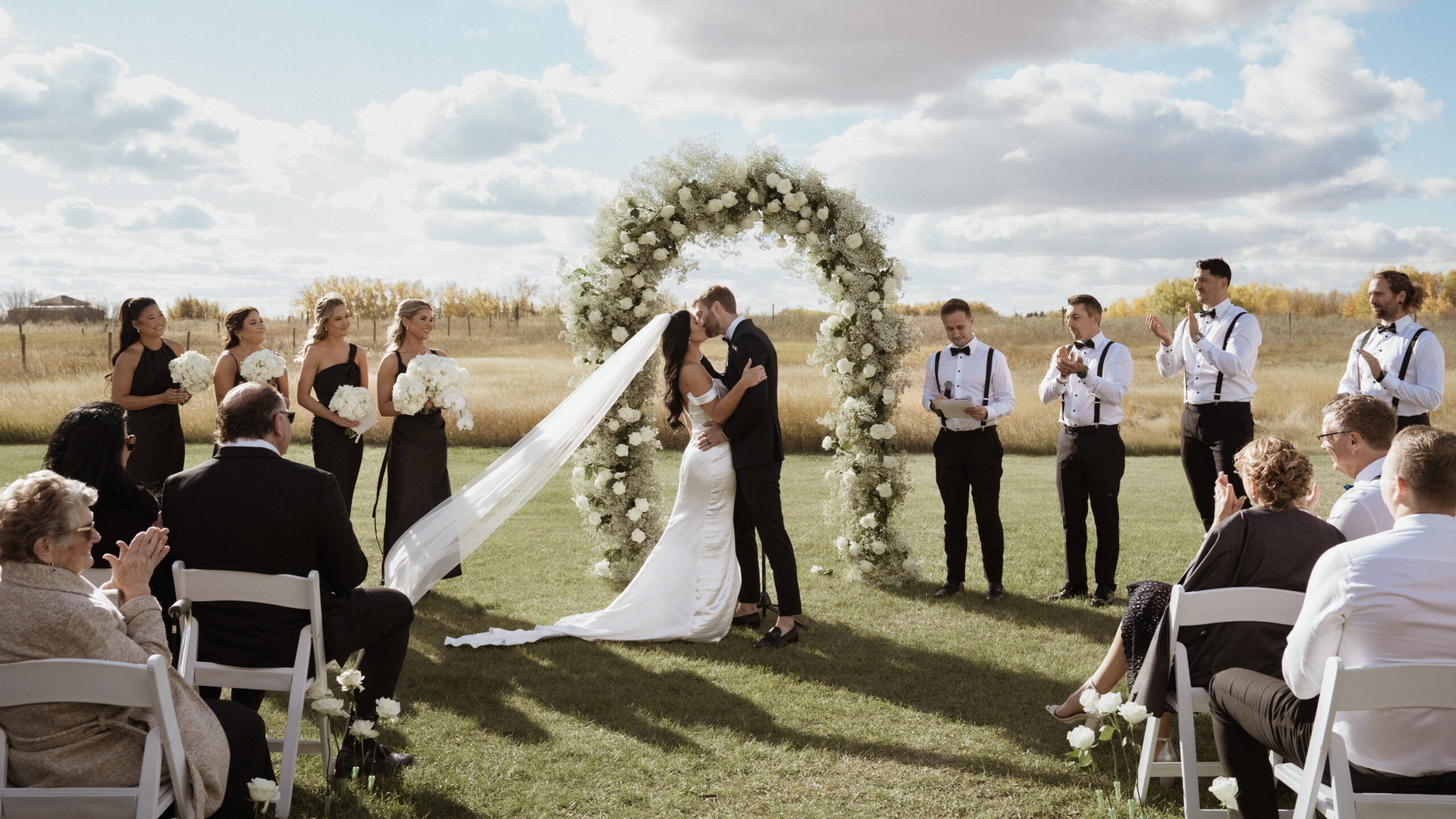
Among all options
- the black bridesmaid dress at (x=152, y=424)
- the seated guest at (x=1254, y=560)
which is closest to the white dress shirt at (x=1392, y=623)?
the seated guest at (x=1254, y=560)

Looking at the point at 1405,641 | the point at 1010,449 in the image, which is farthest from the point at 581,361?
the point at 1010,449

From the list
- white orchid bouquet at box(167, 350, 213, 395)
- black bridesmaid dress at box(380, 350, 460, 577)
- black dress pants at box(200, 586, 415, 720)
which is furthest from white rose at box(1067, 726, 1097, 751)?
white orchid bouquet at box(167, 350, 213, 395)

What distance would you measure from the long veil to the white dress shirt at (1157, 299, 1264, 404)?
3.97 metres

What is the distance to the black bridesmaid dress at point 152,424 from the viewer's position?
7.04 metres

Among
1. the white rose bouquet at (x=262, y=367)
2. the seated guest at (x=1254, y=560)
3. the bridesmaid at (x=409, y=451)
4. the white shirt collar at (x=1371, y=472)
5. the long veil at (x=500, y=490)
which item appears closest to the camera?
the seated guest at (x=1254, y=560)

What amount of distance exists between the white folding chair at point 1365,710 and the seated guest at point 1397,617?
0.06m

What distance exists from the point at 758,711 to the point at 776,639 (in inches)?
44.6

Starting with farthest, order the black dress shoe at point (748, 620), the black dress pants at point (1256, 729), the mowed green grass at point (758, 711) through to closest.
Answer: the black dress shoe at point (748, 620)
the mowed green grass at point (758, 711)
the black dress pants at point (1256, 729)

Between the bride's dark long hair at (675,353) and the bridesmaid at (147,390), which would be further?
the bridesmaid at (147,390)

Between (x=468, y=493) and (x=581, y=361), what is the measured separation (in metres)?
2.49

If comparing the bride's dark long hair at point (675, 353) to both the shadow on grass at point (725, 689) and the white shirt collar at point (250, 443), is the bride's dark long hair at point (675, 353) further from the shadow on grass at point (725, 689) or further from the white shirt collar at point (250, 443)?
the white shirt collar at point (250, 443)

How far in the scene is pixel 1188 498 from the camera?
13.1 metres

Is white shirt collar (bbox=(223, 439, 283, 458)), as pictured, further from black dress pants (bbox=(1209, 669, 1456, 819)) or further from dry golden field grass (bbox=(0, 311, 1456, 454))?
dry golden field grass (bbox=(0, 311, 1456, 454))

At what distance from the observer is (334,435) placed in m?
6.94
